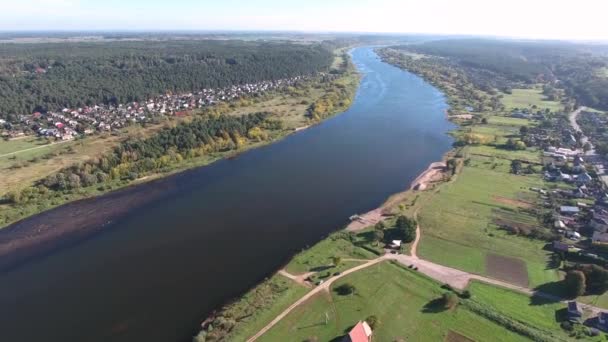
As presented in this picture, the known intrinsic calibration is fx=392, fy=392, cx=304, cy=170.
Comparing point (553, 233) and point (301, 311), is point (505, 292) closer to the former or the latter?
point (553, 233)

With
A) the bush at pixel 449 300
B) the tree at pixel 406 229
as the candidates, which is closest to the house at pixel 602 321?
the bush at pixel 449 300

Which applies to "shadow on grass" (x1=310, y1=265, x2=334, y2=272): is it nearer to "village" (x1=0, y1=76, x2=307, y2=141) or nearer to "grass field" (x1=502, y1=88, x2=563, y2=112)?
"village" (x1=0, y1=76, x2=307, y2=141)

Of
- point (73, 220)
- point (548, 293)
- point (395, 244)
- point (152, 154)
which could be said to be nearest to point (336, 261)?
point (395, 244)

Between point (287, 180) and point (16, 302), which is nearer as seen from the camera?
point (16, 302)

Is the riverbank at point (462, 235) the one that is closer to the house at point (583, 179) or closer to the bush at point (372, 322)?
the bush at point (372, 322)

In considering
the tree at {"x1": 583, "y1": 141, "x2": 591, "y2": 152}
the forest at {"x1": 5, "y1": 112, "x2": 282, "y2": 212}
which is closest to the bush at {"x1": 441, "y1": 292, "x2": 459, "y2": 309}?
the forest at {"x1": 5, "y1": 112, "x2": 282, "y2": 212}

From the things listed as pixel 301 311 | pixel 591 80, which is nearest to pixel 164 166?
pixel 301 311

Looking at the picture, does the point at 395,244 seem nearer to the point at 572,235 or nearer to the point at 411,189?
the point at 411,189
